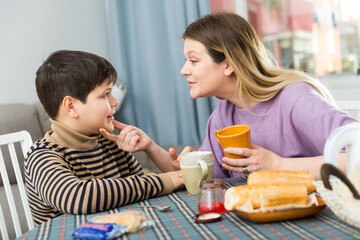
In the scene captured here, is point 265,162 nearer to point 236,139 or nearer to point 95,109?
point 236,139

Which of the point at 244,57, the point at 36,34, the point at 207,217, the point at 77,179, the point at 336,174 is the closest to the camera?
the point at 336,174

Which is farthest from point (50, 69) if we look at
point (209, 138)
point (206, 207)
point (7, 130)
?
point (7, 130)

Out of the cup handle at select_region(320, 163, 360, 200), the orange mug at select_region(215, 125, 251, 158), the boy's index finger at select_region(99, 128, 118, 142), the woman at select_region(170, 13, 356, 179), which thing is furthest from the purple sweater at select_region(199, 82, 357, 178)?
the cup handle at select_region(320, 163, 360, 200)

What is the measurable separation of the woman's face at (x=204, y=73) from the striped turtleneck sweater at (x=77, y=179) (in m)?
0.38

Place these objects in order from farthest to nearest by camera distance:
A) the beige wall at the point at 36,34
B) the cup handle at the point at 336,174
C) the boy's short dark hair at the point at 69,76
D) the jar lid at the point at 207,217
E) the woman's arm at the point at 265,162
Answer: the beige wall at the point at 36,34 < the boy's short dark hair at the point at 69,76 < the woman's arm at the point at 265,162 < the jar lid at the point at 207,217 < the cup handle at the point at 336,174

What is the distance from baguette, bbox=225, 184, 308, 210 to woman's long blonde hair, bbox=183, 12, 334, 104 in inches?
25.7

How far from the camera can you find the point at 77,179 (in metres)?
1.09

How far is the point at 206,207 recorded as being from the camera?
96cm

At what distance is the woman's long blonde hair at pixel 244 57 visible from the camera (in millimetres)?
1497

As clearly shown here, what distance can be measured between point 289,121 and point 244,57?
259 mm

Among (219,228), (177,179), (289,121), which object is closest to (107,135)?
(177,179)

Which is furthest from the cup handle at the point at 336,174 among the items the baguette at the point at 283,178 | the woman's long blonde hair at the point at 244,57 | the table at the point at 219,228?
the woman's long blonde hair at the point at 244,57

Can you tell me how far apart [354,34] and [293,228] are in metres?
2.30

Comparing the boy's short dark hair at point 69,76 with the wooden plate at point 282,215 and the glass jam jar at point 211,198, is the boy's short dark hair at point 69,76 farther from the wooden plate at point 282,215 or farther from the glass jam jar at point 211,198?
the wooden plate at point 282,215
